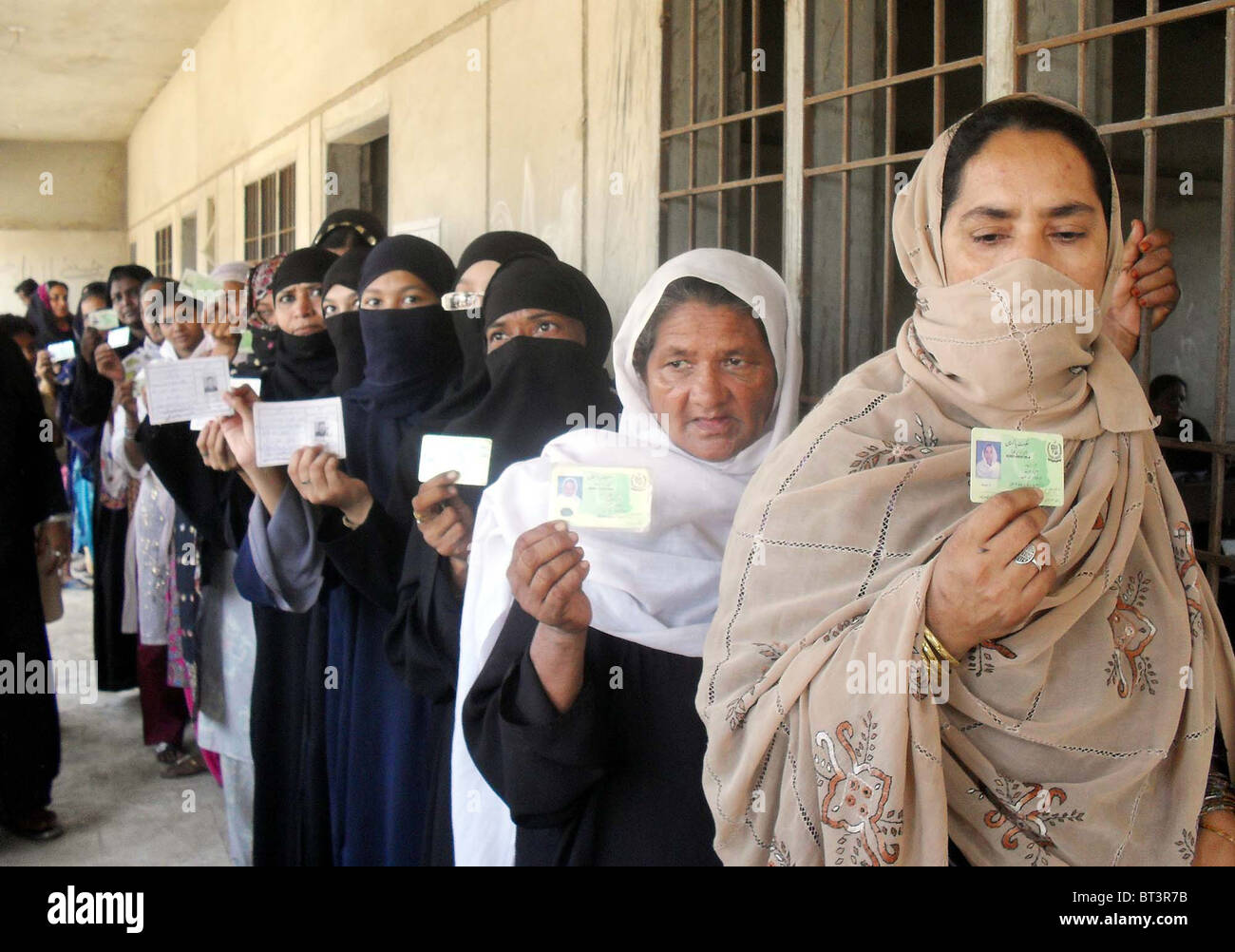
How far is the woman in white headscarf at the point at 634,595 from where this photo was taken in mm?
1459

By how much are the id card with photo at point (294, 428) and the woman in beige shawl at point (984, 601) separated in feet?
4.03

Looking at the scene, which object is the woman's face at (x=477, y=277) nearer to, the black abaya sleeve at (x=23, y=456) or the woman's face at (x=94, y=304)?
the black abaya sleeve at (x=23, y=456)

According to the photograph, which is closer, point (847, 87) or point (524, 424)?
point (524, 424)

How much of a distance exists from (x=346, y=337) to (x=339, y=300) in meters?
0.15

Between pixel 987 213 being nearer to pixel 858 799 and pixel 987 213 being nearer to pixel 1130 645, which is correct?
pixel 1130 645

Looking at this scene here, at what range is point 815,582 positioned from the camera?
49.8 inches

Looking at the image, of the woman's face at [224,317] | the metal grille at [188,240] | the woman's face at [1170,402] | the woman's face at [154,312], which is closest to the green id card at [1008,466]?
the woman's face at [1170,402]

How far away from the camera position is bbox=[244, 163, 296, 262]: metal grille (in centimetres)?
706

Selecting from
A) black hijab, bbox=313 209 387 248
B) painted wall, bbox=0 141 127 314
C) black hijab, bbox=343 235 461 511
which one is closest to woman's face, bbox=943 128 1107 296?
black hijab, bbox=343 235 461 511

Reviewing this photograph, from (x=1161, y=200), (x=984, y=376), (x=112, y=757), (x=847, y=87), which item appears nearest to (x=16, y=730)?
(x=112, y=757)
